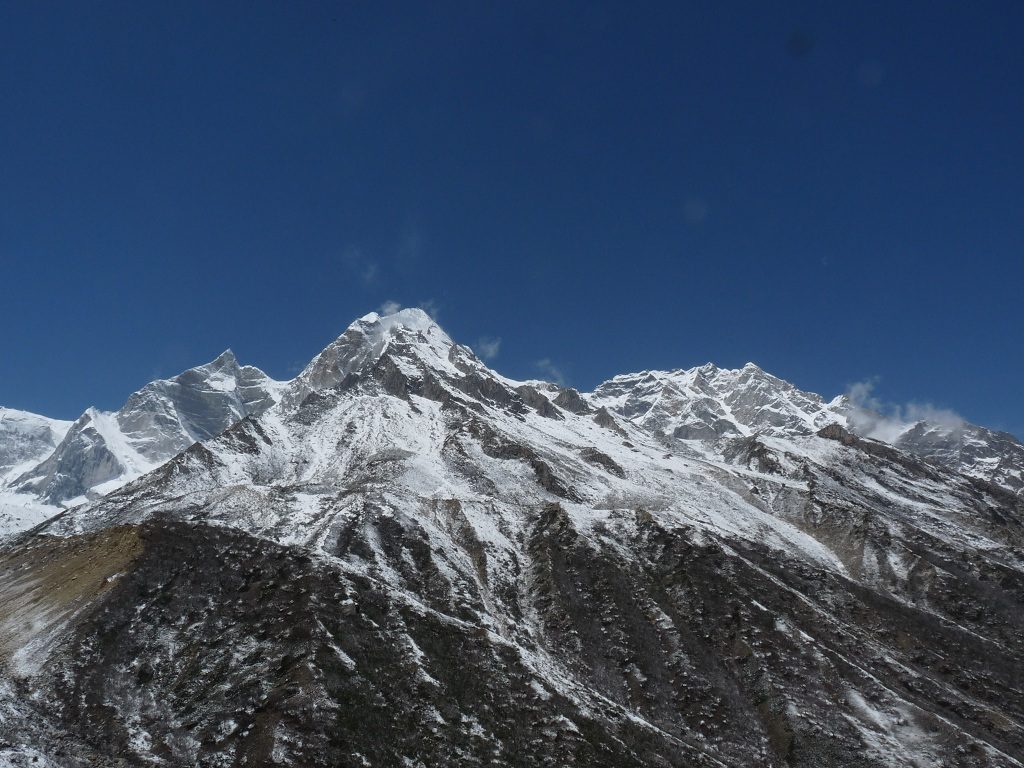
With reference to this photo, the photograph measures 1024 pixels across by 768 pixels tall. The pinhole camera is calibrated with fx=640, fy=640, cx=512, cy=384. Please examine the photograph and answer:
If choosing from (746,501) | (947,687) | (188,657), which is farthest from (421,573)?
(746,501)

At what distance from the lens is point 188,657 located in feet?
141

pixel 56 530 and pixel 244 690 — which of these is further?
pixel 56 530

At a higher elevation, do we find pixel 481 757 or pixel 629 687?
pixel 629 687

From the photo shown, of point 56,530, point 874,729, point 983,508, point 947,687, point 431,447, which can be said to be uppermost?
point 983,508

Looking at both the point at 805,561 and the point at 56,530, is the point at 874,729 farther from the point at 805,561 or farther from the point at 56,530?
the point at 56,530

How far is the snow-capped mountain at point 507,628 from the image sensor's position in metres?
37.8

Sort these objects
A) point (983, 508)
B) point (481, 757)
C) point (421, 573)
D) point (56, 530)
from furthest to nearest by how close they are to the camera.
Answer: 1. point (983, 508)
2. point (56, 530)
3. point (421, 573)
4. point (481, 757)

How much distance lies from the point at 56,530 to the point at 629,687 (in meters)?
127

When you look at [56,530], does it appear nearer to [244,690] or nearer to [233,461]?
[233,461]

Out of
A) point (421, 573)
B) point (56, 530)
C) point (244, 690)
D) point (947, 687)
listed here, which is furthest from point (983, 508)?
point (56, 530)

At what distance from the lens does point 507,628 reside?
76.3m

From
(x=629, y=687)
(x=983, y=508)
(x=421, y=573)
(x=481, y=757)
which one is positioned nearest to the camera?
(x=481, y=757)

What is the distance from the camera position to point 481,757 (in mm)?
37500

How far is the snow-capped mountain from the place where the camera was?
37750 millimetres
